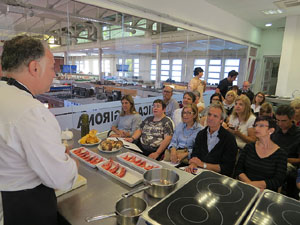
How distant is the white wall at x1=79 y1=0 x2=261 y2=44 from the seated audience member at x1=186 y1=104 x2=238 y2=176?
94.2 inches

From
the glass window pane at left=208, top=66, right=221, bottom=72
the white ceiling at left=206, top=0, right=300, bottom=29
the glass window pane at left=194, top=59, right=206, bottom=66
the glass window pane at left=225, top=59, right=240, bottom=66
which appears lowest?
the glass window pane at left=208, top=66, right=221, bottom=72

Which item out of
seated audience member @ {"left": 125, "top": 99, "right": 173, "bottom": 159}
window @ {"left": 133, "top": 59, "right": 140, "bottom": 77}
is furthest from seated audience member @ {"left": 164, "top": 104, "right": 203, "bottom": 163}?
window @ {"left": 133, "top": 59, "right": 140, "bottom": 77}

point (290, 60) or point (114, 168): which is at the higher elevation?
point (290, 60)

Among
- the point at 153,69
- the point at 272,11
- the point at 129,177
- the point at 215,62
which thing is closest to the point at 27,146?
the point at 129,177

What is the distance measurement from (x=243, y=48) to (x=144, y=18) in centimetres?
511

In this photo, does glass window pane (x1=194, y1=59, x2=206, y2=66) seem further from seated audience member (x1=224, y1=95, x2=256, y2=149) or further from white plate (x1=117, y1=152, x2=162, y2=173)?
white plate (x1=117, y1=152, x2=162, y2=173)

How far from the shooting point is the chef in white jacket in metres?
0.72

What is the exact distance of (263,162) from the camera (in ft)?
5.50

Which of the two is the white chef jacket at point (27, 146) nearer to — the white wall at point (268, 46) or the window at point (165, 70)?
the window at point (165, 70)

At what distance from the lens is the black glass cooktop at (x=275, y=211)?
79 centimetres

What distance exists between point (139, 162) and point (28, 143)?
876 mm

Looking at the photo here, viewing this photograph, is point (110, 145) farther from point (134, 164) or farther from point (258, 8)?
point (258, 8)

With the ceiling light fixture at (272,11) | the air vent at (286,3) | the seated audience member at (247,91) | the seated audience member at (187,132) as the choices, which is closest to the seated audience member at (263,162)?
the seated audience member at (187,132)

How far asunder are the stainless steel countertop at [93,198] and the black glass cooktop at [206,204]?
20 cm
